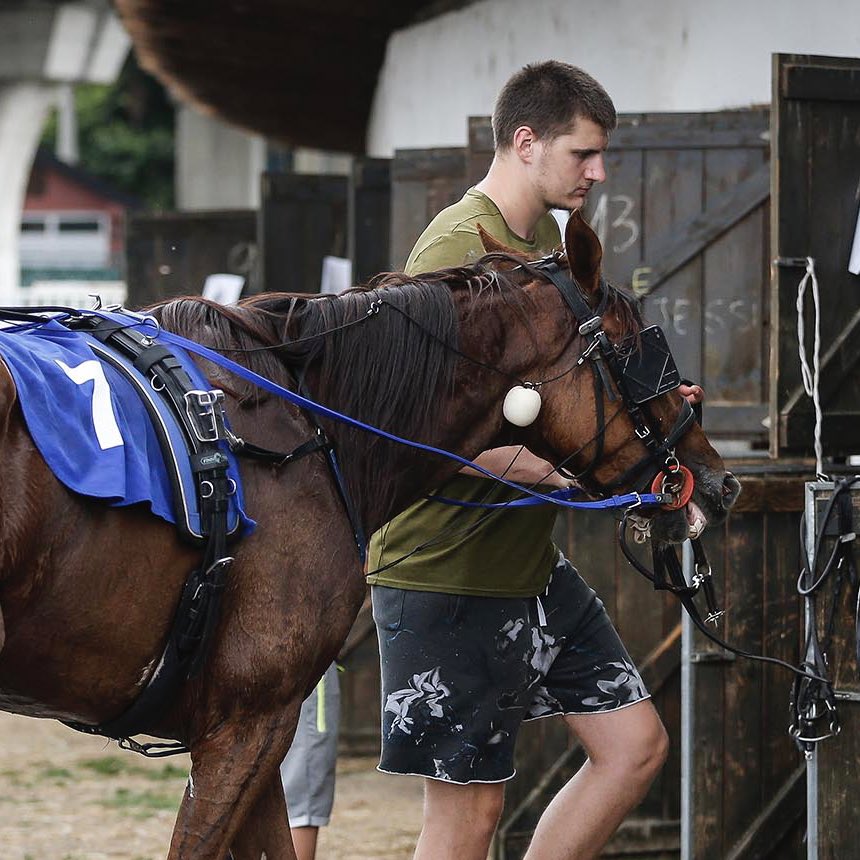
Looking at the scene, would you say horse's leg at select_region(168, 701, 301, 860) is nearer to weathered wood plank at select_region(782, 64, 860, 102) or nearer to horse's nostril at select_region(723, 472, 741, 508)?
horse's nostril at select_region(723, 472, 741, 508)

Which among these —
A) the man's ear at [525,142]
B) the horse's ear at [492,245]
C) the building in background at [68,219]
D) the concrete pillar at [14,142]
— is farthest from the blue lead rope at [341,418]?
the building in background at [68,219]

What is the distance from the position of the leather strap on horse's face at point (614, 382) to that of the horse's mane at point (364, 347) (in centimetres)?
11

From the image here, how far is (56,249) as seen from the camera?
49.6m

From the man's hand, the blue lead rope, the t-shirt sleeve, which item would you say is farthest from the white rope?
the t-shirt sleeve

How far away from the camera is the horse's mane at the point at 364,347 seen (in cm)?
337

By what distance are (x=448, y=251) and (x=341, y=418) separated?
1.94ft

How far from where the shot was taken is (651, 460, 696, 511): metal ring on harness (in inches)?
140

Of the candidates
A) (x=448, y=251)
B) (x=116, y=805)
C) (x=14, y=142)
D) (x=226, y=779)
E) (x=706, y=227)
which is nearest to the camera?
(x=226, y=779)

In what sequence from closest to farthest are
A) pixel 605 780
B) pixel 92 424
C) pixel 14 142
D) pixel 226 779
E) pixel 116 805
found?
pixel 92 424 < pixel 226 779 < pixel 605 780 < pixel 116 805 < pixel 14 142

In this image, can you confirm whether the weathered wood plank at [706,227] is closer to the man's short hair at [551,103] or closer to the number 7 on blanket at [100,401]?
the man's short hair at [551,103]

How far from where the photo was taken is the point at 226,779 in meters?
3.17

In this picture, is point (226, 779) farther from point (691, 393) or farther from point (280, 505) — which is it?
point (691, 393)

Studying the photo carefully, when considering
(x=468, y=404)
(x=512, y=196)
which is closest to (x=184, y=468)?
(x=468, y=404)

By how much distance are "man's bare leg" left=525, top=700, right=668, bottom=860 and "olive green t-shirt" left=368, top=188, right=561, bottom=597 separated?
385mm
